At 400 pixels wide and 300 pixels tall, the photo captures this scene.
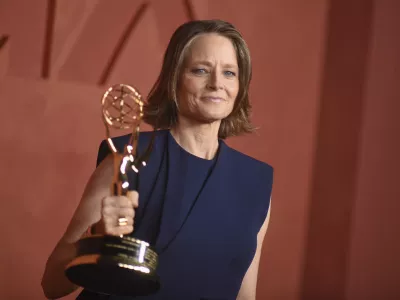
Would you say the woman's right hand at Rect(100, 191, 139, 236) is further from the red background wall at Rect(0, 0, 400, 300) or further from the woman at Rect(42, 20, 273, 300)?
the red background wall at Rect(0, 0, 400, 300)

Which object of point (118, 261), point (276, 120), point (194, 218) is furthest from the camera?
point (276, 120)

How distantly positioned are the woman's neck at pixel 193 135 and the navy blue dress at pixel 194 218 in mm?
22

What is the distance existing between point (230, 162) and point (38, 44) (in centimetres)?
104

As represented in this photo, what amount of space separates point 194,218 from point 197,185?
0.27 ft

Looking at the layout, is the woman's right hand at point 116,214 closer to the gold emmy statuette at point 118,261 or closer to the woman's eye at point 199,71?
the gold emmy statuette at point 118,261

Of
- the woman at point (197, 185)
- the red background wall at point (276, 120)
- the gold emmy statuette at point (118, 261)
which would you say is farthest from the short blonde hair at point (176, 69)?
the red background wall at point (276, 120)

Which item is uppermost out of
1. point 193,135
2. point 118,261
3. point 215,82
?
point 215,82

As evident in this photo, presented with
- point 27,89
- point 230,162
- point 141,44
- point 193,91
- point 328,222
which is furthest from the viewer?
point 328,222

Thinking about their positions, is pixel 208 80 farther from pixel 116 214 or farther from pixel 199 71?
pixel 116 214

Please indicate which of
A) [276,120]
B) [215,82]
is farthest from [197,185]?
[276,120]

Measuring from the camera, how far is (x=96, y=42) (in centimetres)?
227

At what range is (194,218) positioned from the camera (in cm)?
129

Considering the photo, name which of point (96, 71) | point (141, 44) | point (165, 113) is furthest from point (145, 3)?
point (165, 113)

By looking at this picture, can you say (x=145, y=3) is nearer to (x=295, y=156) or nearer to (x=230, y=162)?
(x=295, y=156)
